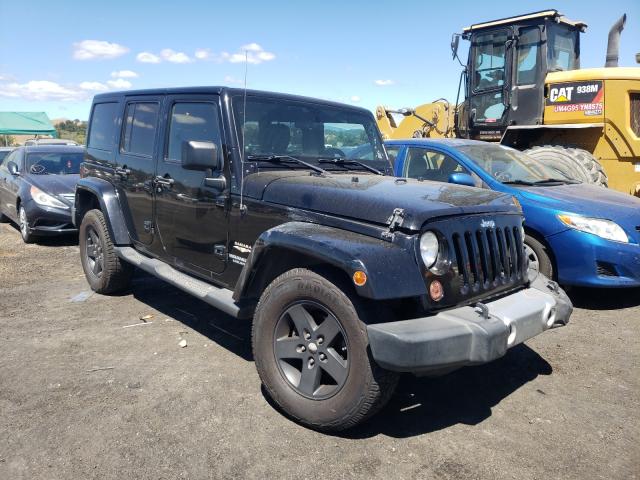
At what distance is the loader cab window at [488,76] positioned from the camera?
9320mm

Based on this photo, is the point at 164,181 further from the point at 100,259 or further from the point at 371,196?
the point at 371,196

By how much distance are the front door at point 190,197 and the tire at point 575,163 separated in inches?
203

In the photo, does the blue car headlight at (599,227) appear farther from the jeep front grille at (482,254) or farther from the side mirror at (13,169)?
the side mirror at (13,169)

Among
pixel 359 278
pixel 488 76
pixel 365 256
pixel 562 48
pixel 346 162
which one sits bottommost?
pixel 359 278

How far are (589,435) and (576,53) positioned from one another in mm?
8514

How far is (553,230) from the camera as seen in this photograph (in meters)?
5.21

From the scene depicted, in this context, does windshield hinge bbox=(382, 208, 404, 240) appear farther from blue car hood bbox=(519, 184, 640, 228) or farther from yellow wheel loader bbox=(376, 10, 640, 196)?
yellow wheel loader bbox=(376, 10, 640, 196)

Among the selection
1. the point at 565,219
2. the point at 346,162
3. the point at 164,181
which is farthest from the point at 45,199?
the point at 565,219

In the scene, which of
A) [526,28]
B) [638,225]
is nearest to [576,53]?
[526,28]

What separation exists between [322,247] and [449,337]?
31.9 inches

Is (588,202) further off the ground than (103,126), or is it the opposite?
(103,126)

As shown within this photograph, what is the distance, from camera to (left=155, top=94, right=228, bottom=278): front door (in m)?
3.93

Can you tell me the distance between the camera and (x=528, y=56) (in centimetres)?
899

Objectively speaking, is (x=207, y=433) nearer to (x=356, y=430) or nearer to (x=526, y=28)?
(x=356, y=430)
